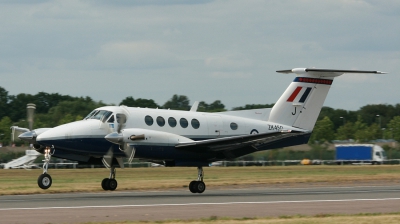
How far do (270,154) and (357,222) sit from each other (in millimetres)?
43191

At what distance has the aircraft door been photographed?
2686 centimetres

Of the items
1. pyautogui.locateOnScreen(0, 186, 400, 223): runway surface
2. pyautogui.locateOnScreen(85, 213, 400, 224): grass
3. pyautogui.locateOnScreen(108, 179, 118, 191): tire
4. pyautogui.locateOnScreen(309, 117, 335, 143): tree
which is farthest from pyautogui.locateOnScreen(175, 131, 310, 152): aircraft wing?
pyautogui.locateOnScreen(309, 117, 335, 143): tree

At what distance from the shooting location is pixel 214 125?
27016 mm

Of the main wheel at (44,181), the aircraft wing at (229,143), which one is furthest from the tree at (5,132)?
the main wheel at (44,181)

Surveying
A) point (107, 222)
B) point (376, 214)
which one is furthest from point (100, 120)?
point (376, 214)

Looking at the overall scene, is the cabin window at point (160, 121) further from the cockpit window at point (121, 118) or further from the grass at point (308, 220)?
the grass at point (308, 220)

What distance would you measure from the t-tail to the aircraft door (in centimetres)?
300

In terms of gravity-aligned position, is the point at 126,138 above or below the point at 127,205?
above

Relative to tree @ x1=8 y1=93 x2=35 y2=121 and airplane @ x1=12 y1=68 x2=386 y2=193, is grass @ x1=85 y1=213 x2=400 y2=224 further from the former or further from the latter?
tree @ x1=8 y1=93 x2=35 y2=121

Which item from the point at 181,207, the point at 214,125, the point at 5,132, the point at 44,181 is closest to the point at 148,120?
the point at 214,125

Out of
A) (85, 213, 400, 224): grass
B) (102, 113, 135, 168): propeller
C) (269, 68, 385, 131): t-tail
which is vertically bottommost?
(85, 213, 400, 224): grass

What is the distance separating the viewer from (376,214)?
17406 millimetres

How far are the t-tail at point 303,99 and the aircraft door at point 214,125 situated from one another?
3000 millimetres

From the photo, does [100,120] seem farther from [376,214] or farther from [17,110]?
[17,110]
